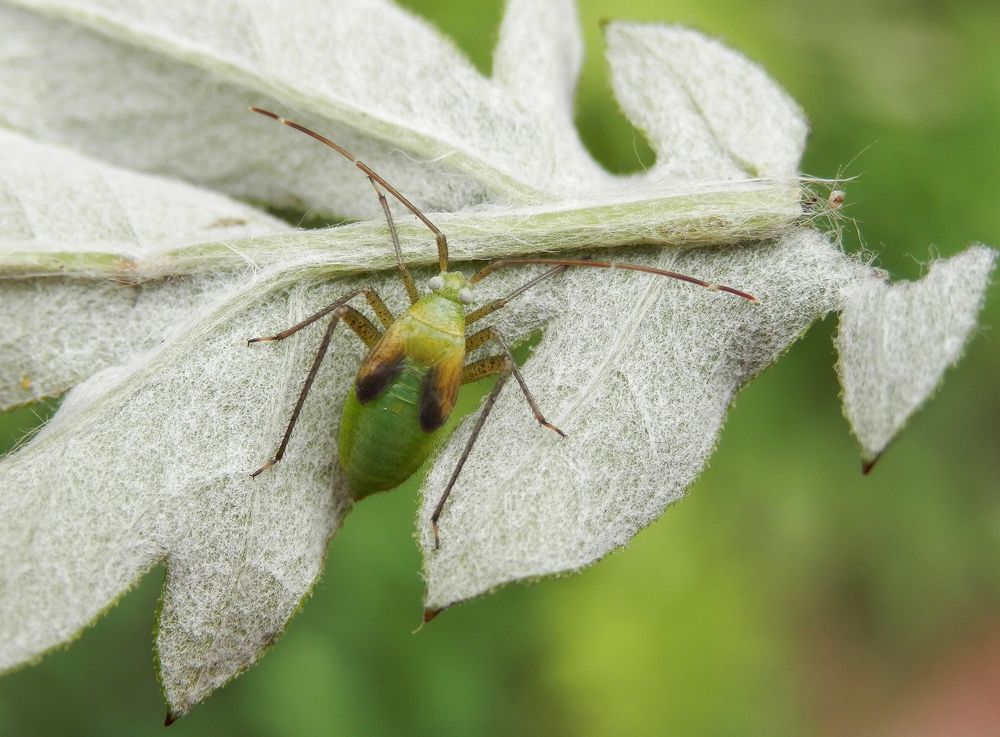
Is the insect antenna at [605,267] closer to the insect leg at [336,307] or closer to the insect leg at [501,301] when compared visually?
the insect leg at [501,301]

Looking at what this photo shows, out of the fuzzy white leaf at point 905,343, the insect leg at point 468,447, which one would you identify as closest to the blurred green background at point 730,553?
the insect leg at point 468,447

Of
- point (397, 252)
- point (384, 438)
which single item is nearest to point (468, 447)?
point (384, 438)

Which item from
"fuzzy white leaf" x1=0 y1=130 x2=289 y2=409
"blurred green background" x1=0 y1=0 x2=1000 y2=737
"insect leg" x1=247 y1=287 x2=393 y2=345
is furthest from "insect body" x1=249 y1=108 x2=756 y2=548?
"blurred green background" x1=0 y1=0 x2=1000 y2=737

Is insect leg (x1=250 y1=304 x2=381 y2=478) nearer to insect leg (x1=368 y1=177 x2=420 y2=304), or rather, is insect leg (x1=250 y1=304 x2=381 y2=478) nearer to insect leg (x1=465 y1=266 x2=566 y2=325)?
insect leg (x1=368 y1=177 x2=420 y2=304)

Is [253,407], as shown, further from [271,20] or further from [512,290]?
[271,20]

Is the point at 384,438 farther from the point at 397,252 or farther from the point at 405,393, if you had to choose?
the point at 397,252
